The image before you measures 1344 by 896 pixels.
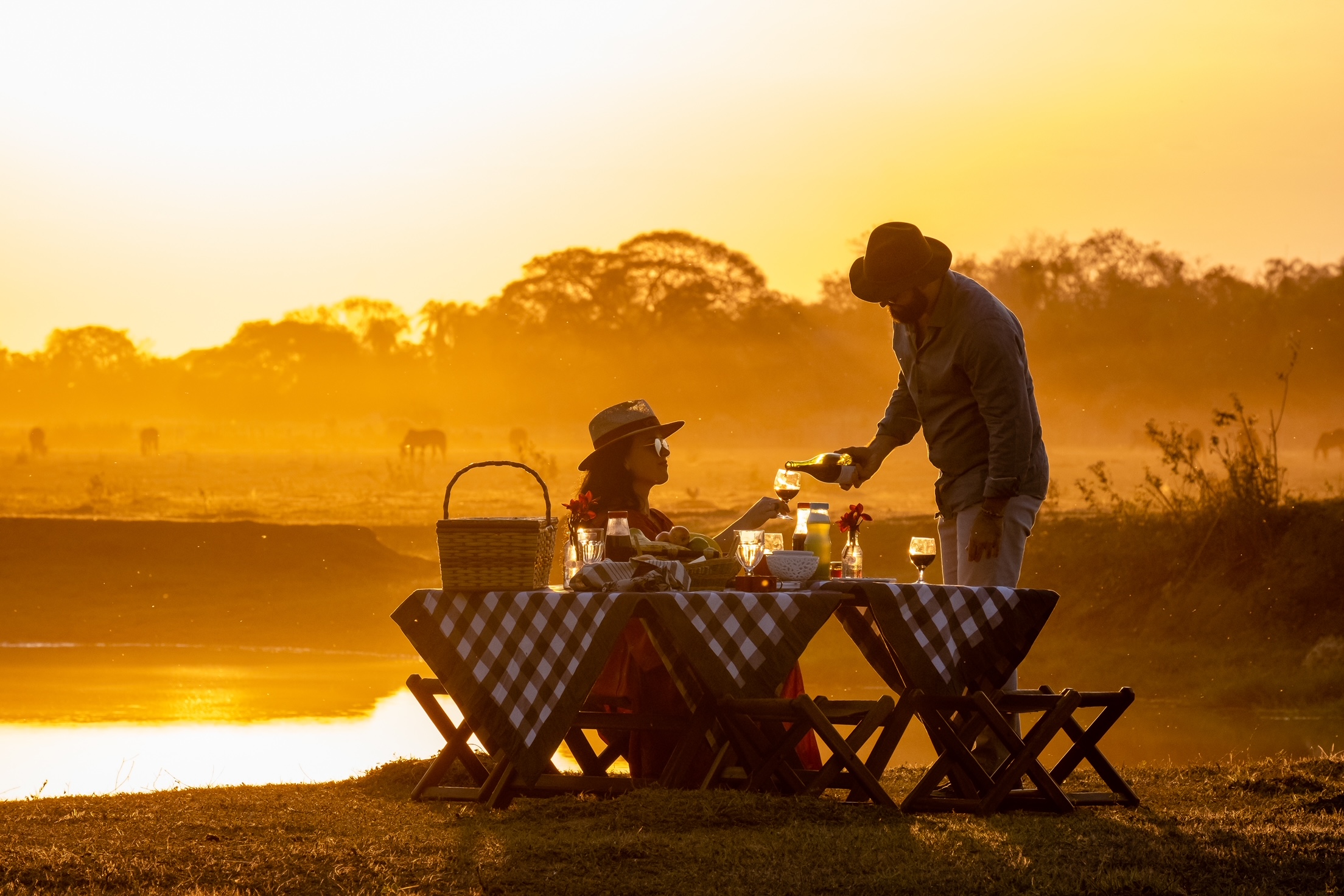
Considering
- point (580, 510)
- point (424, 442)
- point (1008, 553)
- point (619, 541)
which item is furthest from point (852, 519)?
point (424, 442)

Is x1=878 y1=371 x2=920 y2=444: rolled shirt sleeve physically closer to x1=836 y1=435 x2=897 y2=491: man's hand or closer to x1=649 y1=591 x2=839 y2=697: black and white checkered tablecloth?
x1=836 y1=435 x2=897 y2=491: man's hand

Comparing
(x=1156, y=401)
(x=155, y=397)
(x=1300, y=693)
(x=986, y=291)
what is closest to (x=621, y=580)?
(x=986, y=291)

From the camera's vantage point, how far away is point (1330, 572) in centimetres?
1137

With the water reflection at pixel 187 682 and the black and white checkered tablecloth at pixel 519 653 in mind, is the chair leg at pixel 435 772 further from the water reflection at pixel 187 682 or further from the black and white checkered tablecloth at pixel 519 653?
the water reflection at pixel 187 682

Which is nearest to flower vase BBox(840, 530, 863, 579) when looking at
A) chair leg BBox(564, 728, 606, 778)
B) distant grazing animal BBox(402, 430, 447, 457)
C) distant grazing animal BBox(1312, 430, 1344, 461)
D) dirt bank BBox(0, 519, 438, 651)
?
chair leg BBox(564, 728, 606, 778)

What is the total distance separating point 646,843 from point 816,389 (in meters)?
38.6

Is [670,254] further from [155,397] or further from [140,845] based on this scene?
[140,845]

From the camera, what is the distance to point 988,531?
4816 mm

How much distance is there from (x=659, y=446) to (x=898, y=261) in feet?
3.15

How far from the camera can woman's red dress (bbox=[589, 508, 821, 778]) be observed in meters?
4.97

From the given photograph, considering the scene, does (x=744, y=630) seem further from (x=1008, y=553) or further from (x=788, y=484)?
(x=1008, y=553)

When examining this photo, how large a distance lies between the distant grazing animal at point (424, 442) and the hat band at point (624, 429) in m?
27.1

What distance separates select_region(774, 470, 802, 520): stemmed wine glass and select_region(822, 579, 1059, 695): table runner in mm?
393

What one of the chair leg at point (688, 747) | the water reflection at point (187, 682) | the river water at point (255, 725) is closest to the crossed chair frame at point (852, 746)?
the chair leg at point (688, 747)
